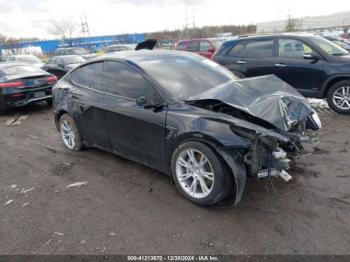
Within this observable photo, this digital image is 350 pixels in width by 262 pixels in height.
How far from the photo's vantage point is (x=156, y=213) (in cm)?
344

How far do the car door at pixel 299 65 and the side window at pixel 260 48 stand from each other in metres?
0.25

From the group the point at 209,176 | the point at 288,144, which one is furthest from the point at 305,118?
the point at 209,176

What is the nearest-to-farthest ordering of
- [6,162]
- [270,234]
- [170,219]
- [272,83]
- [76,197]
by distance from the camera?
[270,234]
[170,219]
[76,197]
[272,83]
[6,162]

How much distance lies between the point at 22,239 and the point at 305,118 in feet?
10.9

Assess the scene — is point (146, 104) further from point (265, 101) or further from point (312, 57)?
point (312, 57)

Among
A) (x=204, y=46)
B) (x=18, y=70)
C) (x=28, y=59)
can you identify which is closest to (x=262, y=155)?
(x=18, y=70)

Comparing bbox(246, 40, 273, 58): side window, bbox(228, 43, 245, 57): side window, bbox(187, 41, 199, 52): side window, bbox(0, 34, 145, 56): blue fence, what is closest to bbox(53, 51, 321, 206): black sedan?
bbox(246, 40, 273, 58): side window

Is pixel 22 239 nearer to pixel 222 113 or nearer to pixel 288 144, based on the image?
pixel 222 113

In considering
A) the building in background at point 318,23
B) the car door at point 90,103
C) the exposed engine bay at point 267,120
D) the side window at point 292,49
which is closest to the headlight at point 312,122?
the exposed engine bay at point 267,120

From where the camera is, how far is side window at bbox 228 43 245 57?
824 cm

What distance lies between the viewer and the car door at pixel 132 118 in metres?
3.80

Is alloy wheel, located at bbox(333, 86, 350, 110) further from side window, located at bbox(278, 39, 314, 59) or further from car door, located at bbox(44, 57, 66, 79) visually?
car door, located at bbox(44, 57, 66, 79)

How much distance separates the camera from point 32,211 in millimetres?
3658

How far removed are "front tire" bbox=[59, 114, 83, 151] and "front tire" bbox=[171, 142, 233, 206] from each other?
223 cm
